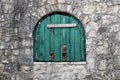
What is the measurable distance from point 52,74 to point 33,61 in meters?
0.53

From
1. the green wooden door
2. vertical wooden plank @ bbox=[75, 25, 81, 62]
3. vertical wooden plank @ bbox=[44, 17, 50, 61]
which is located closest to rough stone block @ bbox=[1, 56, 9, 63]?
the green wooden door

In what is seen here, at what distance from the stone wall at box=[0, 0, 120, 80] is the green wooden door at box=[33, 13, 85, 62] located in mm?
134

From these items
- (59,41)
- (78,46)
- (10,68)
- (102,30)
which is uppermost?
(102,30)

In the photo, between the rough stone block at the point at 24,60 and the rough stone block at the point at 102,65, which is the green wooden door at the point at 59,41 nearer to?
the rough stone block at the point at 24,60

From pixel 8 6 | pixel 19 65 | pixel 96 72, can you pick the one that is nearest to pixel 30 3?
pixel 8 6

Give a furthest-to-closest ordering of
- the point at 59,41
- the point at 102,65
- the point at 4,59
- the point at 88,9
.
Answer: the point at 4,59, the point at 59,41, the point at 88,9, the point at 102,65

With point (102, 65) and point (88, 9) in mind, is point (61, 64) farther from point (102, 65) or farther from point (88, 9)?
point (88, 9)

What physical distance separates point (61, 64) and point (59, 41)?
51 cm

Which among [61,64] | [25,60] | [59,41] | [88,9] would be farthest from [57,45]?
[88,9]

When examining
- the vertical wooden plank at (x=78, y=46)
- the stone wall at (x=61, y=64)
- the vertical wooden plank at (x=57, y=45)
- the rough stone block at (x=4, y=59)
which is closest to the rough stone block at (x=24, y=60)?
the stone wall at (x=61, y=64)

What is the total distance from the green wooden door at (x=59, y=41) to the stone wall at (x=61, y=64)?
0.13 metres

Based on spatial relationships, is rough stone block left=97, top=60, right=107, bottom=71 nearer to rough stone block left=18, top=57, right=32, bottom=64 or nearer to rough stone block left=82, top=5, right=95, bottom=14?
rough stone block left=82, top=5, right=95, bottom=14

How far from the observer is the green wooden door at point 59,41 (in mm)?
6918

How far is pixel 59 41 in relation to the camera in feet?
22.9
